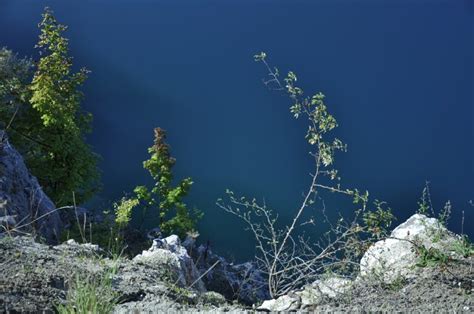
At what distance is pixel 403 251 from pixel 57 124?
341 inches

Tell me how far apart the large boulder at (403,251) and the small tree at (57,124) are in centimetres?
808

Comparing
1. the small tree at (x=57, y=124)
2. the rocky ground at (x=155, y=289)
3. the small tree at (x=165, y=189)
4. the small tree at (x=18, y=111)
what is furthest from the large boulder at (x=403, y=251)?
the small tree at (x=18, y=111)

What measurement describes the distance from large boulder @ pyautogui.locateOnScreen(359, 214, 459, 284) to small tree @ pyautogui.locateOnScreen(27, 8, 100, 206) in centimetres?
808

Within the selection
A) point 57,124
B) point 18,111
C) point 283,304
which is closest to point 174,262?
point 283,304

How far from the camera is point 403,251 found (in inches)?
181

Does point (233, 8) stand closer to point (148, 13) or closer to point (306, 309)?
point (148, 13)

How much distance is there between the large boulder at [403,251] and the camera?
4242 millimetres

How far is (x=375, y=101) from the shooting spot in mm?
16250

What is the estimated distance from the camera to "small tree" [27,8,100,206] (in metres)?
11.6

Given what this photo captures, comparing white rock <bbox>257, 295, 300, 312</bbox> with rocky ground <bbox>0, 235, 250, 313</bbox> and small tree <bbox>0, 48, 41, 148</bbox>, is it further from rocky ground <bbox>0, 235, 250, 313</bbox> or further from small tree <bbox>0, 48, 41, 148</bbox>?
small tree <bbox>0, 48, 41, 148</bbox>

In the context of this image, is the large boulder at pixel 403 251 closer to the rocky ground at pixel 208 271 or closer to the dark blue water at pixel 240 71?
the rocky ground at pixel 208 271

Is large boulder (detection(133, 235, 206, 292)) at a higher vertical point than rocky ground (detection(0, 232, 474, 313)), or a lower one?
lower

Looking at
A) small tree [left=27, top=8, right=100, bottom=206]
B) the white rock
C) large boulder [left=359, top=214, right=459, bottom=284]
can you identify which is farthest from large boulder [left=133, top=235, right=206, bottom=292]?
small tree [left=27, top=8, right=100, bottom=206]

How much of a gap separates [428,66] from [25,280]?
1475 cm
